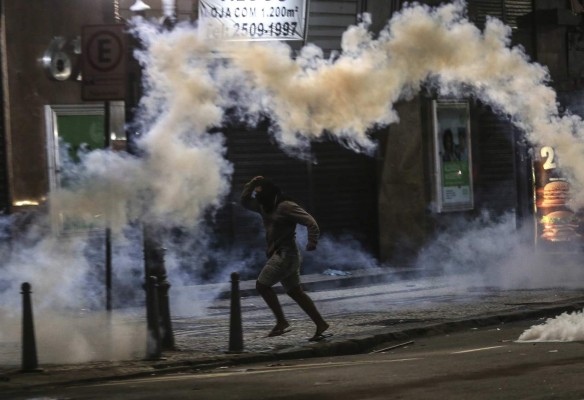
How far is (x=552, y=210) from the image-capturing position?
20.8 meters

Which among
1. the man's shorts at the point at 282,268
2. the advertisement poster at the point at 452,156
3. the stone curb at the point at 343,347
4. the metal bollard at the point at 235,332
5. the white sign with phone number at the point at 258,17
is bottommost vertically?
the stone curb at the point at 343,347

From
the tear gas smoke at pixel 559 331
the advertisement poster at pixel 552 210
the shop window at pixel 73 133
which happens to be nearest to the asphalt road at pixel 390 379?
the tear gas smoke at pixel 559 331

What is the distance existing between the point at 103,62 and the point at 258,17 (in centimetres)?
779

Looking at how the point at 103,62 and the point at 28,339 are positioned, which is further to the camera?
the point at 103,62

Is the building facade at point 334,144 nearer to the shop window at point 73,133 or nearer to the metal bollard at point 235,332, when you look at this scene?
the shop window at point 73,133

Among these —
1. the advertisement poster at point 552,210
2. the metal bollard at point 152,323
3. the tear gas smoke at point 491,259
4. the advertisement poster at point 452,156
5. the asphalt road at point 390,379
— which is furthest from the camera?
the advertisement poster at point 452,156

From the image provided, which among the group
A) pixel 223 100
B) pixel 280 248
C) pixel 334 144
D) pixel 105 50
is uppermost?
pixel 105 50

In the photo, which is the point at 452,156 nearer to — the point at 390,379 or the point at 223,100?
the point at 223,100

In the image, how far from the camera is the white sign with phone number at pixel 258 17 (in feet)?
58.9

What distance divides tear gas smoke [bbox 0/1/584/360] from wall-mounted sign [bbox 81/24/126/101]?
61 cm

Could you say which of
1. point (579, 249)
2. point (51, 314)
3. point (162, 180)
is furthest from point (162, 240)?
point (579, 249)

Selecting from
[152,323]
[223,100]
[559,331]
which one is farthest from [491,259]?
[152,323]

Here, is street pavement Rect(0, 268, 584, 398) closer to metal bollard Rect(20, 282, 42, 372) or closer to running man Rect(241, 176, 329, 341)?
metal bollard Rect(20, 282, 42, 372)

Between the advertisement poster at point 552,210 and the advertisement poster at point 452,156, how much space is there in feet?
6.53
